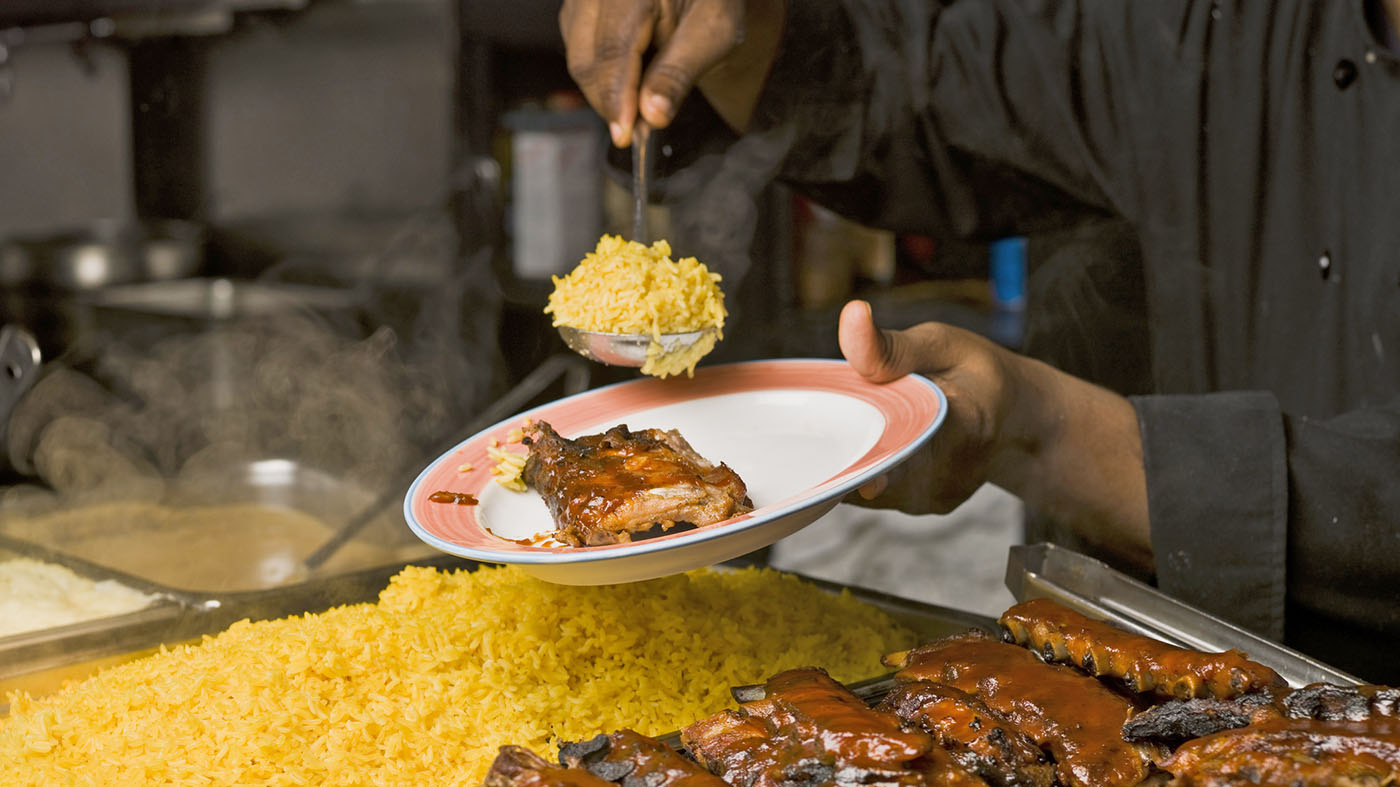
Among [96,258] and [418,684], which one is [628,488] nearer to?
[418,684]

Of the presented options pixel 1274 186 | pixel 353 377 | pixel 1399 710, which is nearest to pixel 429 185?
pixel 353 377

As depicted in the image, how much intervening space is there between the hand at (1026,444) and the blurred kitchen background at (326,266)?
0.29m

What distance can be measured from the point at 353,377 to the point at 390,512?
1012mm

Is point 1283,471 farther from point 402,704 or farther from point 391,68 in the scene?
point 391,68

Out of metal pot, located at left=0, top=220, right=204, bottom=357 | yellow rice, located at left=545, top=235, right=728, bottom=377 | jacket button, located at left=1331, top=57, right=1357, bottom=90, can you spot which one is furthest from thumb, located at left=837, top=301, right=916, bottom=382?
metal pot, located at left=0, top=220, right=204, bottom=357

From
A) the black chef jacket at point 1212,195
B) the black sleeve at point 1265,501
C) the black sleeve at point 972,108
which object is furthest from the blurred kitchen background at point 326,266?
the black sleeve at point 1265,501

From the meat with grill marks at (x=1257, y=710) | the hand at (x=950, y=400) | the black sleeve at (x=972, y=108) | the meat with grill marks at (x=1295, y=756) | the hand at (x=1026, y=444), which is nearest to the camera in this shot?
the meat with grill marks at (x=1295, y=756)

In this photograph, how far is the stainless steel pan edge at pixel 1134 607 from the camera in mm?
1432

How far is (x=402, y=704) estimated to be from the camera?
147cm

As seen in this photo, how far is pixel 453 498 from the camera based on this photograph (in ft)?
5.05

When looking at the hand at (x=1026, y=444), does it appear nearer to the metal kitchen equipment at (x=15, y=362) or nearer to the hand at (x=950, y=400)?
the hand at (x=950, y=400)

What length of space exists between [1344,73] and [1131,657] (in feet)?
5.24

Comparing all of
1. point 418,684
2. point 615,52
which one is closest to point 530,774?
point 418,684

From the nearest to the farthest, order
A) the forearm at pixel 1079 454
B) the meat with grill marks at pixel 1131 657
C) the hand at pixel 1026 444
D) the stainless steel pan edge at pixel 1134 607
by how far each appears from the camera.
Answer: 1. the meat with grill marks at pixel 1131 657
2. the stainless steel pan edge at pixel 1134 607
3. the hand at pixel 1026 444
4. the forearm at pixel 1079 454
